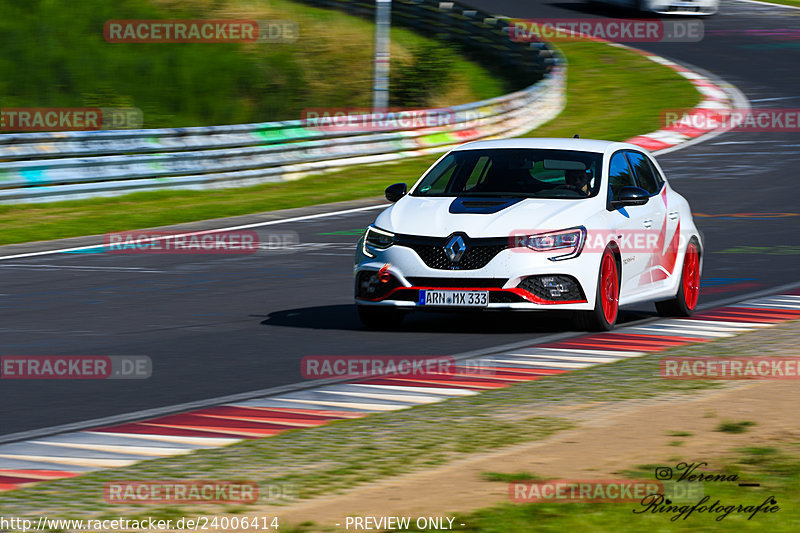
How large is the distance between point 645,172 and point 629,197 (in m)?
1.25

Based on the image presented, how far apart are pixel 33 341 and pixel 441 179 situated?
3.75m

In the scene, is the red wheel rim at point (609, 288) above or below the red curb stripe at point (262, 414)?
above

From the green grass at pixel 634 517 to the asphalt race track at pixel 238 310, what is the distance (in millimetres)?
3313

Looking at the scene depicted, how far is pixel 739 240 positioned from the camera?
18984 mm

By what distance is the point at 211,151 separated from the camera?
24.2m

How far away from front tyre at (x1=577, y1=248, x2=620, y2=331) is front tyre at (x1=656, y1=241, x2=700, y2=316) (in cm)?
113

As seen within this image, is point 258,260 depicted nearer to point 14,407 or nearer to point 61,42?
point 14,407

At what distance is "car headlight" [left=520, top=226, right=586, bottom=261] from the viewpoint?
1188 centimetres

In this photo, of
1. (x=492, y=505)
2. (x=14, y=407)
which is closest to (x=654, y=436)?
(x=492, y=505)

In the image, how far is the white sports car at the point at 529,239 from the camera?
1187cm
